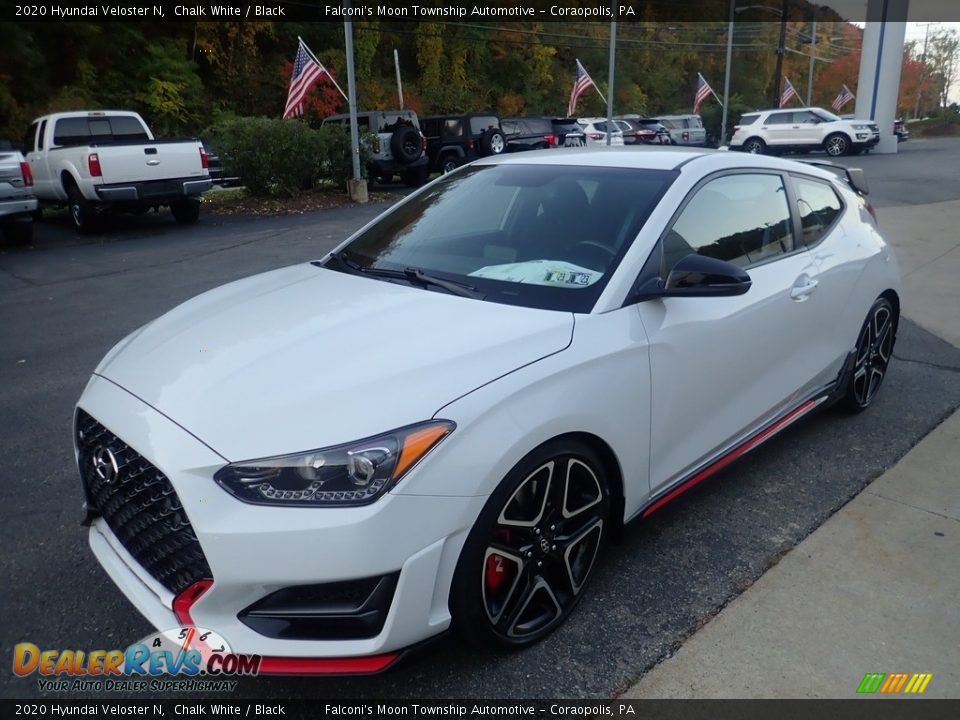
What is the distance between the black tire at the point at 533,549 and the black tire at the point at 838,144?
1231 inches

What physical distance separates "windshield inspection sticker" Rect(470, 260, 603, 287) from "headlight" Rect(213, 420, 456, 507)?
3.83 ft

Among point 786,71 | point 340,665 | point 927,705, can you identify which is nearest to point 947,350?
point 927,705

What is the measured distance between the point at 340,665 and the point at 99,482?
1072 mm

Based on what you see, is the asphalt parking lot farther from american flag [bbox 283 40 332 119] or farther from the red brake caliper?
american flag [bbox 283 40 332 119]

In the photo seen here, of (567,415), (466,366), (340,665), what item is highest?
(466,366)

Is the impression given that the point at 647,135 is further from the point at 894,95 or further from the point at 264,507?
the point at 264,507

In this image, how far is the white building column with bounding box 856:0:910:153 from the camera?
99.9 feet

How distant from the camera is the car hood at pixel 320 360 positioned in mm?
2285

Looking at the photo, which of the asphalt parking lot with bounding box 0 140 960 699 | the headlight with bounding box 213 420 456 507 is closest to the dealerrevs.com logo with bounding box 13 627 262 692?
the asphalt parking lot with bounding box 0 140 960 699

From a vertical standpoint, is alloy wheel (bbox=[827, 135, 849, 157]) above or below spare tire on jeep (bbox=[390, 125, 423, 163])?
below

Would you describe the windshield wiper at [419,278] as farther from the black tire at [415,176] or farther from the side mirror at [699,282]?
the black tire at [415,176]

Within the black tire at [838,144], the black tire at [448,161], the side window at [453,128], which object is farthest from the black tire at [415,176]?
the black tire at [838,144]

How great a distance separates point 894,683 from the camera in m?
2.59

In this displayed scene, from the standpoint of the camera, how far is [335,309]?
Result: 3.01 m
